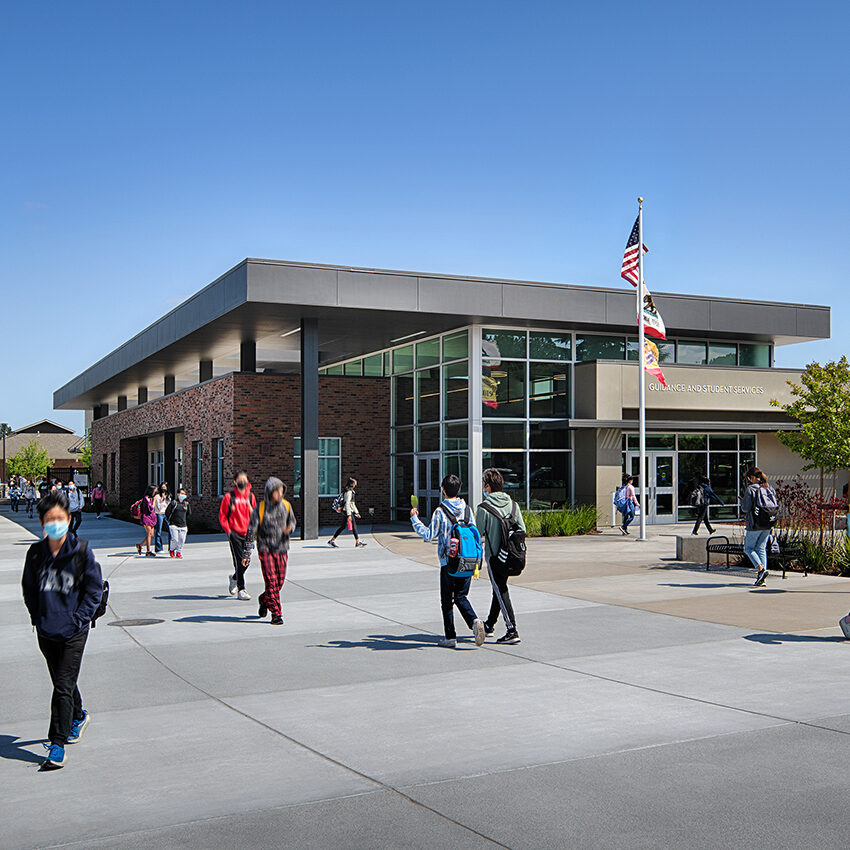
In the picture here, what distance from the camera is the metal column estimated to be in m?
25.5

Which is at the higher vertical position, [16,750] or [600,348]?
[600,348]

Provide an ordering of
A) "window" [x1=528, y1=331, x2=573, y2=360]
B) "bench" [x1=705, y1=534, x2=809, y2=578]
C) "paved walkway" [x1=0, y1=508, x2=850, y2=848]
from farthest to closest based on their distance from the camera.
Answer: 1. "window" [x1=528, y1=331, x2=573, y2=360]
2. "bench" [x1=705, y1=534, x2=809, y2=578]
3. "paved walkway" [x1=0, y1=508, x2=850, y2=848]

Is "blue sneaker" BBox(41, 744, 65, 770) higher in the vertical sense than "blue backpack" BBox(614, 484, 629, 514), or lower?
lower

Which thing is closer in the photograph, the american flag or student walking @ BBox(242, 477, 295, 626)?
student walking @ BBox(242, 477, 295, 626)

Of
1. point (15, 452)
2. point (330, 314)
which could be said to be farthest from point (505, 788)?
point (15, 452)

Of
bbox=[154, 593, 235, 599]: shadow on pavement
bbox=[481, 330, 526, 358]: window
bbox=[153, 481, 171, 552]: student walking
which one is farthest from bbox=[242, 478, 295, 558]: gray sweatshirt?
bbox=[481, 330, 526, 358]: window

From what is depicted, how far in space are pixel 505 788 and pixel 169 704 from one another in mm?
3428

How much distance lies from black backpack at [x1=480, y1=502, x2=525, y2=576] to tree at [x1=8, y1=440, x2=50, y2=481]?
11426 cm

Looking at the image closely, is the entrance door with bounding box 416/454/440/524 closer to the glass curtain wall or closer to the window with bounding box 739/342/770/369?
the glass curtain wall

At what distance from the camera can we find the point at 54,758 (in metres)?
6.44

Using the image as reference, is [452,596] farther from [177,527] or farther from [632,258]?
[632,258]

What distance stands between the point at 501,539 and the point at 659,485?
20.0m

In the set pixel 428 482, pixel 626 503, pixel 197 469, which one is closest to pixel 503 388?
pixel 428 482

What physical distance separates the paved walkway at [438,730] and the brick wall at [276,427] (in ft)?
55.7
